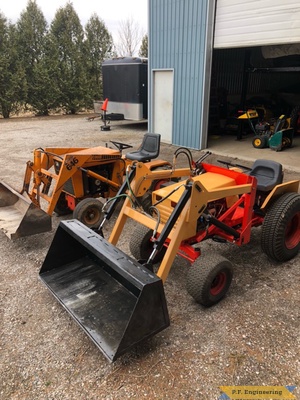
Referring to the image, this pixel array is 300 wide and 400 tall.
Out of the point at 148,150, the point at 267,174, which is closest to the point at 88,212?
the point at 148,150

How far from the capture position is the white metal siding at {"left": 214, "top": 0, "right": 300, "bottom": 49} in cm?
627

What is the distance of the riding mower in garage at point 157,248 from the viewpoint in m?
2.19

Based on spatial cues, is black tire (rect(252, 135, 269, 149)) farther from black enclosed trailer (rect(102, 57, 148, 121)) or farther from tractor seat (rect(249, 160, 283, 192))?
tractor seat (rect(249, 160, 283, 192))

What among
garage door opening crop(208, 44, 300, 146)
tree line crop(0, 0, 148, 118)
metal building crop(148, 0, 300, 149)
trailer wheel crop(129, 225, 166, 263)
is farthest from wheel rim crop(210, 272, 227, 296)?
tree line crop(0, 0, 148, 118)

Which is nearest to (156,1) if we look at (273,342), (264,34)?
(264,34)

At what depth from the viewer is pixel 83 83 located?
18281 mm

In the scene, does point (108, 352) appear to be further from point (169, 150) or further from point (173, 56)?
point (173, 56)

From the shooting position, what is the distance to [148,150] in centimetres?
497

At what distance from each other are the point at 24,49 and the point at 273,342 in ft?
59.7

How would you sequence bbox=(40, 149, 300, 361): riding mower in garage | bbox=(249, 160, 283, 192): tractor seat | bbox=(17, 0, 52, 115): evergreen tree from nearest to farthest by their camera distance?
bbox=(40, 149, 300, 361): riding mower in garage, bbox=(249, 160, 283, 192): tractor seat, bbox=(17, 0, 52, 115): evergreen tree

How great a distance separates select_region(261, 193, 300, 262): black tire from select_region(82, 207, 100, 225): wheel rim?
208 centimetres

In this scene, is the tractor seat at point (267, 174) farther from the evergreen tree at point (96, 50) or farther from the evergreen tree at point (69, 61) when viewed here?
the evergreen tree at point (96, 50)

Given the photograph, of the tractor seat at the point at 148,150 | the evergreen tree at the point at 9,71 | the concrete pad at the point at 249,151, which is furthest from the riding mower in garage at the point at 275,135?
the evergreen tree at the point at 9,71

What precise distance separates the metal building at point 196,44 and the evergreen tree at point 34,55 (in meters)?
9.66
